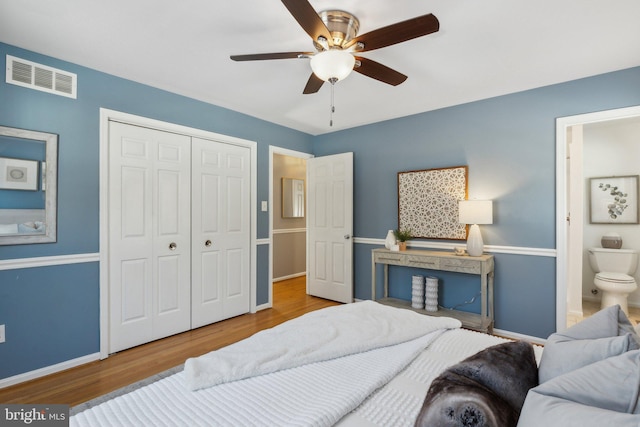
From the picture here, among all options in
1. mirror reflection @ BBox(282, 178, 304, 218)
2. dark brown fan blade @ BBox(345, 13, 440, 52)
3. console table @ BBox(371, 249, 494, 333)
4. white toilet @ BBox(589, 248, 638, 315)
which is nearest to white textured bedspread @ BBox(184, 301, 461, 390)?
console table @ BBox(371, 249, 494, 333)

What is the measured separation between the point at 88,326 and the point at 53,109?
1752 millimetres

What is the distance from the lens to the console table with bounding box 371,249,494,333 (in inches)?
115

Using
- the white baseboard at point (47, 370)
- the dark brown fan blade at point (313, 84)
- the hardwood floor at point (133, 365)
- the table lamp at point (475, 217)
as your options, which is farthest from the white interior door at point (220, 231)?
the table lamp at point (475, 217)

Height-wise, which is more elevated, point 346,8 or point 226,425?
point 346,8

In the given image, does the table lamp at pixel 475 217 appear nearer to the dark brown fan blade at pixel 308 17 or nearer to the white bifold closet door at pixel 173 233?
the dark brown fan blade at pixel 308 17

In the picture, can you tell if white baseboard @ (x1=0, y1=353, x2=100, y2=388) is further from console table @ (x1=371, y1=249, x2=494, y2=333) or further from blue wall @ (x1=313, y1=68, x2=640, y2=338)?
blue wall @ (x1=313, y1=68, x2=640, y2=338)

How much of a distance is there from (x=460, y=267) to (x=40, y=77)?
387 centimetres

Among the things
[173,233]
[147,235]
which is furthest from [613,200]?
[147,235]

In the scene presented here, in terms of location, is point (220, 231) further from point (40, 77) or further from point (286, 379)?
point (286, 379)

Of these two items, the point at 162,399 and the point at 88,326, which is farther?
the point at 88,326

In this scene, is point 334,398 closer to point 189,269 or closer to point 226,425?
point 226,425

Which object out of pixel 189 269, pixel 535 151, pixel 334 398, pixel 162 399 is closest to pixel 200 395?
pixel 162 399

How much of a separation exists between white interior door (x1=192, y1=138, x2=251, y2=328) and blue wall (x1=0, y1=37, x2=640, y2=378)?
242 millimetres

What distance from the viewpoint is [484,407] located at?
82 centimetres
